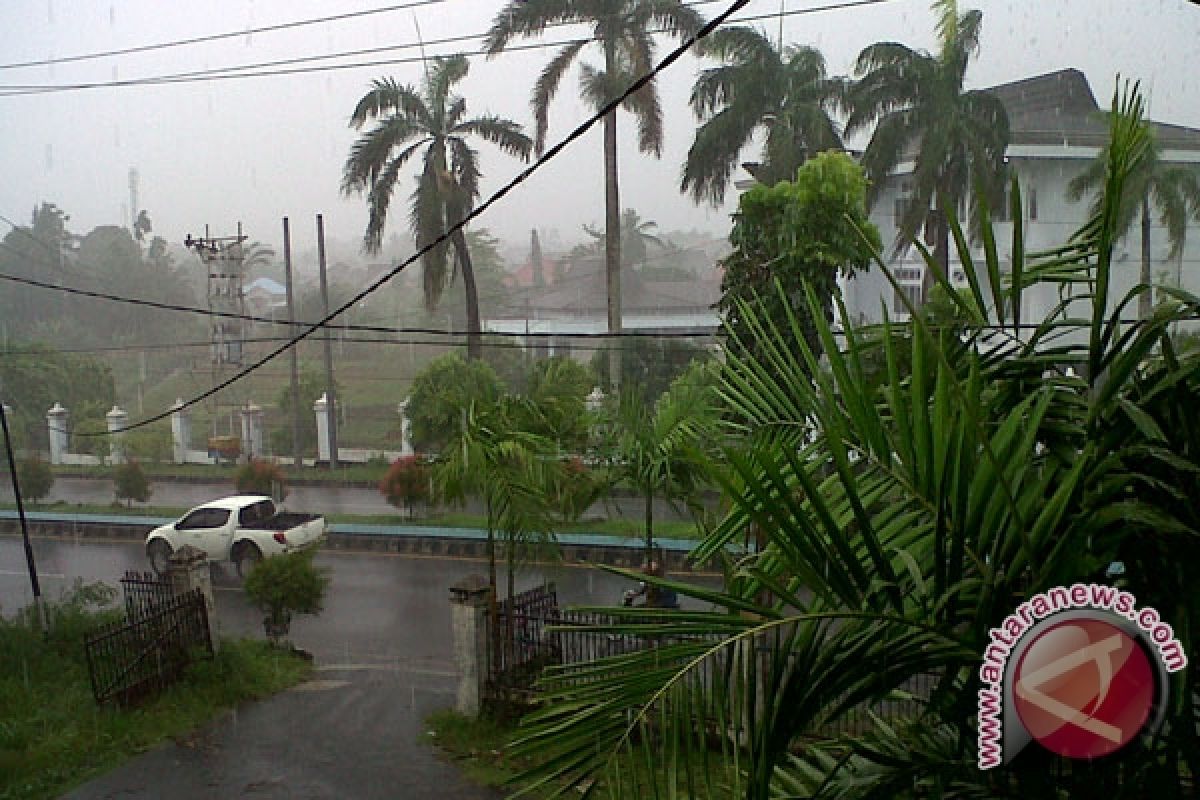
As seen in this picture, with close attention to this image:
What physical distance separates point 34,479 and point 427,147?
13.0 ft

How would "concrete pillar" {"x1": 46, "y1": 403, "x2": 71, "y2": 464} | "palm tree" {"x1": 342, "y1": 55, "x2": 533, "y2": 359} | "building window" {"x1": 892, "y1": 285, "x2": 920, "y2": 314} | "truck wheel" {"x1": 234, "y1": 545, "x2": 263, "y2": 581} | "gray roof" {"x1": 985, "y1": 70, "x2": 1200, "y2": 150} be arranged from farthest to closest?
"concrete pillar" {"x1": 46, "y1": 403, "x2": 71, "y2": 464}, "truck wheel" {"x1": 234, "y1": 545, "x2": 263, "y2": 581}, "palm tree" {"x1": 342, "y1": 55, "x2": 533, "y2": 359}, "gray roof" {"x1": 985, "y1": 70, "x2": 1200, "y2": 150}, "building window" {"x1": 892, "y1": 285, "x2": 920, "y2": 314}

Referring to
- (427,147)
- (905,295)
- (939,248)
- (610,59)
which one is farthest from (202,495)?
(905,295)

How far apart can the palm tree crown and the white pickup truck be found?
1.63 m

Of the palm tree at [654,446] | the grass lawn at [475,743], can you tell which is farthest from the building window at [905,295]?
the grass lawn at [475,743]

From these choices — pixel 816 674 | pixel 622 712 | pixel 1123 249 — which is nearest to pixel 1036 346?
pixel 816 674

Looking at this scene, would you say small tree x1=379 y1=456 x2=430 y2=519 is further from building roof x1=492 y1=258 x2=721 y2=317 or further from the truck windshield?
building roof x1=492 y1=258 x2=721 y2=317

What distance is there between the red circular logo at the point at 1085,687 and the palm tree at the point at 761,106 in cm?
301

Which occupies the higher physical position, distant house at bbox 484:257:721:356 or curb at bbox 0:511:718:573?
distant house at bbox 484:257:721:356

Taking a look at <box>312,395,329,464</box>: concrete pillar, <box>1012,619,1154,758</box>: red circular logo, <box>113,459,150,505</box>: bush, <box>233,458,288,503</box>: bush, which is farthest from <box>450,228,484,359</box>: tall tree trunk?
<box>1012,619,1154,758</box>: red circular logo

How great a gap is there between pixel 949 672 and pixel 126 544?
636 centimetres

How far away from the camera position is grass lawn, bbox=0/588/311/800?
352cm

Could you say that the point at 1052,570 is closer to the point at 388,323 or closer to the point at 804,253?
the point at 804,253

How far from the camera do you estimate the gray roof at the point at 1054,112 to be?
2.52 metres

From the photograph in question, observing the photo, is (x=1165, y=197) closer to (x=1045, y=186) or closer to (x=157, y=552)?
(x=1045, y=186)
